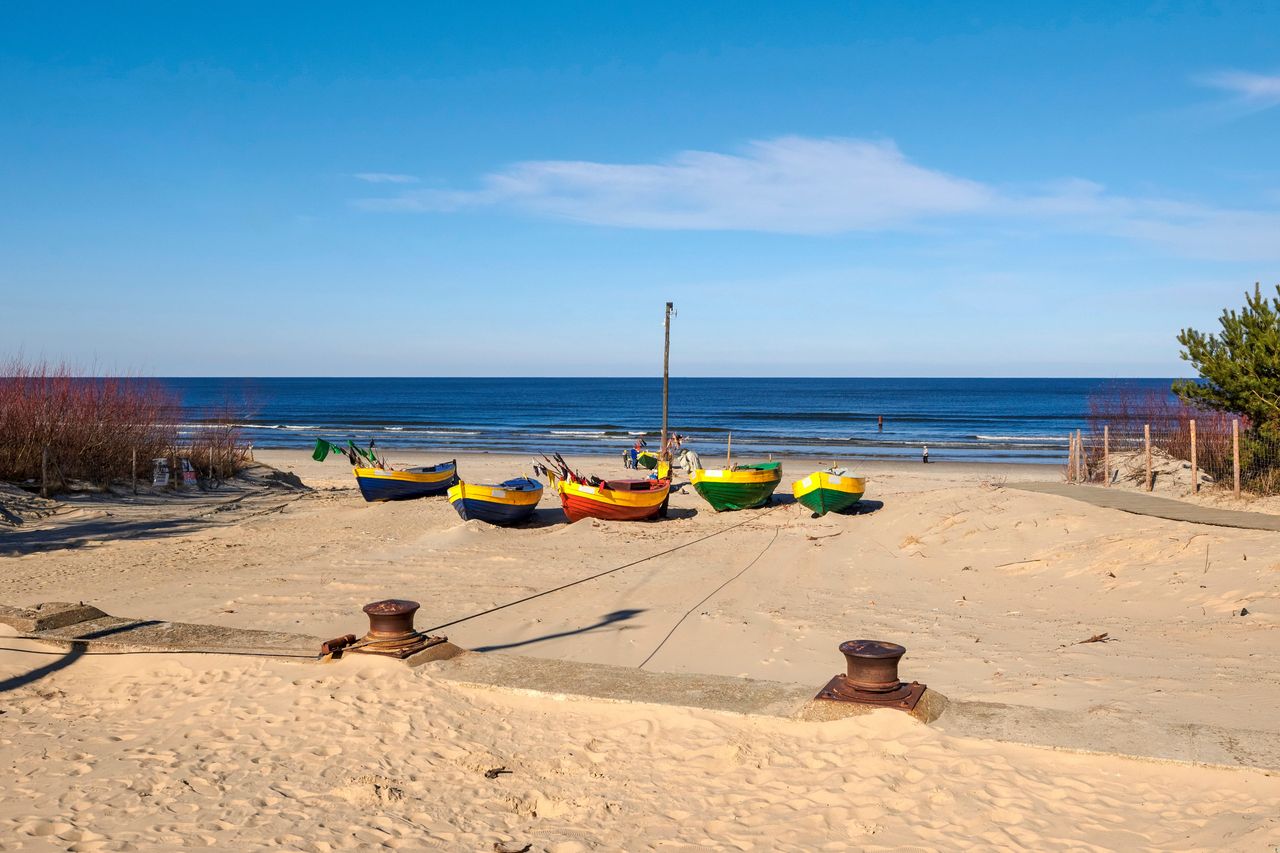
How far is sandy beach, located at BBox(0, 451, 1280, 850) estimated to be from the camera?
477 cm

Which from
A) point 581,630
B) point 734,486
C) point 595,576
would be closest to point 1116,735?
point 581,630

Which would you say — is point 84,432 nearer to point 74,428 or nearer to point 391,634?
point 74,428

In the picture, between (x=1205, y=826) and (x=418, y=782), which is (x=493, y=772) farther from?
(x=1205, y=826)

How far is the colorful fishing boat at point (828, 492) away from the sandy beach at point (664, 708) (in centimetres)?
477

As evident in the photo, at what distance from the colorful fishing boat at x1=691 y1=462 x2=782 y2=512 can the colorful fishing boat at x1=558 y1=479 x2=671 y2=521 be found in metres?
1.50

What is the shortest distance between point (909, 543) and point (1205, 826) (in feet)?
37.5

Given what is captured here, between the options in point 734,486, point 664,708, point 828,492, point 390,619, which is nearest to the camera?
point 664,708

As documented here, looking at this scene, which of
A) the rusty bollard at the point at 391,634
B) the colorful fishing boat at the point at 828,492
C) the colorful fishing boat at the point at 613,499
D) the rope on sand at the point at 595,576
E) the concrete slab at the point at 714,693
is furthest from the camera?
the colorful fishing boat at the point at 828,492

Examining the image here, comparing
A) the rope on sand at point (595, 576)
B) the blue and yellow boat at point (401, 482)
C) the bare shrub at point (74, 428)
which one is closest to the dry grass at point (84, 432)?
the bare shrub at point (74, 428)

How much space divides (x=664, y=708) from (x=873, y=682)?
1390 millimetres

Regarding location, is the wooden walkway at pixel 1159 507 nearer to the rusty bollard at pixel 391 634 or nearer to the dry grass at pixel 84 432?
the rusty bollard at pixel 391 634

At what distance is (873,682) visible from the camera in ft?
19.9

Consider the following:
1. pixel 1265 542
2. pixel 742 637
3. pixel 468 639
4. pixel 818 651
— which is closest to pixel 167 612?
pixel 468 639

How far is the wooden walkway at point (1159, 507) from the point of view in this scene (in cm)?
1349
